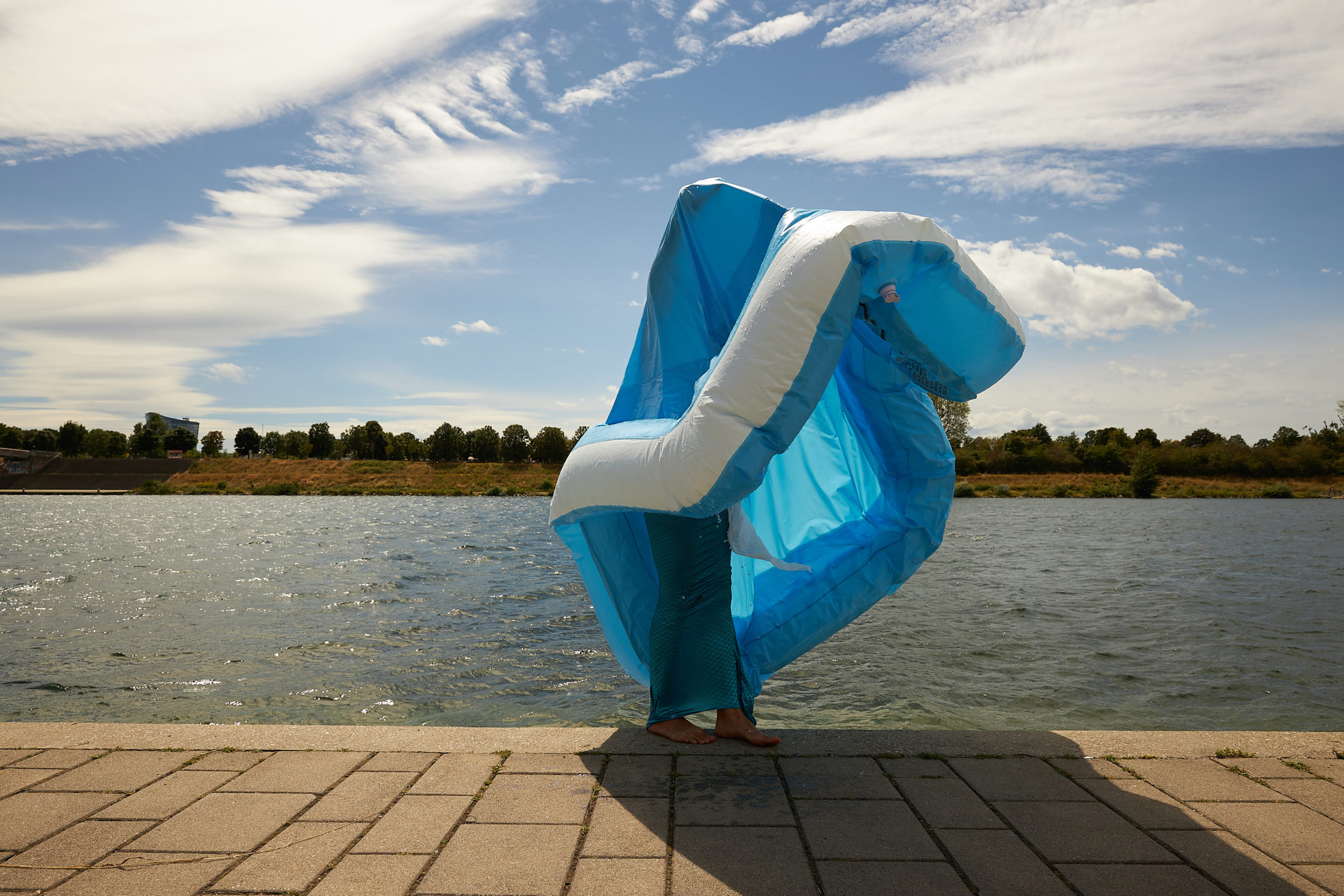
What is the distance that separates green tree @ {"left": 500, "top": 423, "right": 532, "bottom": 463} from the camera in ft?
252

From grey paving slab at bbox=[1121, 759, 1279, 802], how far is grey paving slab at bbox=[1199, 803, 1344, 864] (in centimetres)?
7

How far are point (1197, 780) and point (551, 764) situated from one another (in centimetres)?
261

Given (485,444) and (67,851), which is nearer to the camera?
(67,851)

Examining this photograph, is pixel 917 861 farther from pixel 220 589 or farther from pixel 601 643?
pixel 220 589

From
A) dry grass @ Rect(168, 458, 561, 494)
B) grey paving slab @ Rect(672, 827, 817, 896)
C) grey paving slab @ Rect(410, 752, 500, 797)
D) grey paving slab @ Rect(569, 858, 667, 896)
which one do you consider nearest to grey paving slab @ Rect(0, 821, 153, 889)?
grey paving slab @ Rect(410, 752, 500, 797)

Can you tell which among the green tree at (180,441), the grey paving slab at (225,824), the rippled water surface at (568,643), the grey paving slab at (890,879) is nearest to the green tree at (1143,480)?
the rippled water surface at (568,643)

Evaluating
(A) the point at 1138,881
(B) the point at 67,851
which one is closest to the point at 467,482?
(B) the point at 67,851

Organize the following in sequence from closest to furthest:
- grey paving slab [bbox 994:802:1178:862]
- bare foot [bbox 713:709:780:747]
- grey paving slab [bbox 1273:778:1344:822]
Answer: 1. grey paving slab [bbox 994:802:1178:862]
2. grey paving slab [bbox 1273:778:1344:822]
3. bare foot [bbox 713:709:780:747]

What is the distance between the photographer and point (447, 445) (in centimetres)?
8025

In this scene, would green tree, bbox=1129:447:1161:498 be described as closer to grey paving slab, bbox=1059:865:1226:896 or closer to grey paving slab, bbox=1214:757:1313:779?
grey paving slab, bbox=1214:757:1313:779

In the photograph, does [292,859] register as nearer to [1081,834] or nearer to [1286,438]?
[1081,834]

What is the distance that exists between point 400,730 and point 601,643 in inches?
174

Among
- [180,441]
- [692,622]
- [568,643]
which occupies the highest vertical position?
[180,441]

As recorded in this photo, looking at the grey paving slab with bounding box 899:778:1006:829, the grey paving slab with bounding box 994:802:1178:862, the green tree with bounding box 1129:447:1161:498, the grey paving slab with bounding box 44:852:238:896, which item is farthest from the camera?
the green tree with bounding box 1129:447:1161:498
